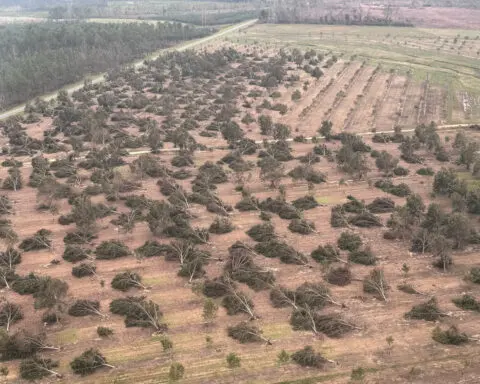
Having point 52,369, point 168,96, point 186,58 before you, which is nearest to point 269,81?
point 168,96

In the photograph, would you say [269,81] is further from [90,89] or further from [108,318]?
[108,318]

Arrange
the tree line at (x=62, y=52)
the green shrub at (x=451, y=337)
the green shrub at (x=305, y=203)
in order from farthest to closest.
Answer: the tree line at (x=62, y=52) < the green shrub at (x=305, y=203) < the green shrub at (x=451, y=337)

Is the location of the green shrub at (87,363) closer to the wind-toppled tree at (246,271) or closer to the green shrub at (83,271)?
the green shrub at (83,271)

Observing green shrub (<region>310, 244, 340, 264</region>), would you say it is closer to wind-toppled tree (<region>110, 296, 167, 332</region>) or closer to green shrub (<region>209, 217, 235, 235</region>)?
green shrub (<region>209, 217, 235, 235</region>)

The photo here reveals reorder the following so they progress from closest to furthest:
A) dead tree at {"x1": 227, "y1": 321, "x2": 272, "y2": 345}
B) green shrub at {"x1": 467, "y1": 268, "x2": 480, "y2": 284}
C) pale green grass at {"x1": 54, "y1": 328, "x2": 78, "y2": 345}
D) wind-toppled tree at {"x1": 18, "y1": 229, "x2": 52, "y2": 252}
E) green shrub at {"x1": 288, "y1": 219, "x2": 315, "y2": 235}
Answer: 1. dead tree at {"x1": 227, "y1": 321, "x2": 272, "y2": 345}
2. pale green grass at {"x1": 54, "y1": 328, "x2": 78, "y2": 345}
3. green shrub at {"x1": 467, "y1": 268, "x2": 480, "y2": 284}
4. wind-toppled tree at {"x1": 18, "y1": 229, "x2": 52, "y2": 252}
5. green shrub at {"x1": 288, "y1": 219, "x2": 315, "y2": 235}

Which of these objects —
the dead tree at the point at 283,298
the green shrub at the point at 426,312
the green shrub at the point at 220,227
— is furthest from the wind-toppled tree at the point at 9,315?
the green shrub at the point at 426,312

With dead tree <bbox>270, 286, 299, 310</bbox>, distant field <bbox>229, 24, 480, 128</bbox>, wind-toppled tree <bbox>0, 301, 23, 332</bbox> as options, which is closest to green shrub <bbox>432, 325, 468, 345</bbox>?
dead tree <bbox>270, 286, 299, 310</bbox>
